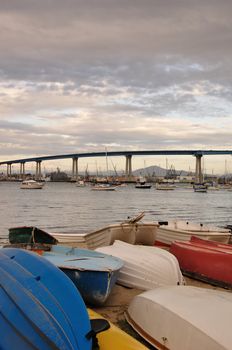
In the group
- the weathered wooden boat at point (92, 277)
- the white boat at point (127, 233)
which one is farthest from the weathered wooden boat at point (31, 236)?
the weathered wooden boat at point (92, 277)

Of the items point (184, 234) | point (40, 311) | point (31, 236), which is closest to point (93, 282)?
point (40, 311)

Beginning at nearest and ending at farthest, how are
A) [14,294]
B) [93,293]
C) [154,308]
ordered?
[14,294], [154,308], [93,293]

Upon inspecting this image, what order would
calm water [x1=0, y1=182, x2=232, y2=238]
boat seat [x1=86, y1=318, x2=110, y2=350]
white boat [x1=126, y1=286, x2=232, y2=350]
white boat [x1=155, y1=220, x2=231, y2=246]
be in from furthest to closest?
1. calm water [x1=0, y1=182, x2=232, y2=238]
2. white boat [x1=155, y1=220, x2=231, y2=246]
3. white boat [x1=126, y1=286, x2=232, y2=350]
4. boat seat [x1=86, y1=318, x2=110, y2=350]

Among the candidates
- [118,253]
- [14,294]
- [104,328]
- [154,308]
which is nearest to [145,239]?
[118,253]

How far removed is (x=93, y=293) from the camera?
6.34 meters

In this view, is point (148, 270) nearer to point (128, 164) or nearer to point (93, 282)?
point (93, 282)

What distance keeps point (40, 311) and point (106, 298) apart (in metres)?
2.97

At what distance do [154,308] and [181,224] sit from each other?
972 cm

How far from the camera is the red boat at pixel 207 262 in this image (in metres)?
8.04

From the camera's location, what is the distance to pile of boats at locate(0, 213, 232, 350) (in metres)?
3.59

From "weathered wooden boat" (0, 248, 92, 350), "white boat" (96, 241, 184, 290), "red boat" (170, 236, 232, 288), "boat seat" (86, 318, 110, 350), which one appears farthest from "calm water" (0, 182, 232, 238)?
"weathered wooden boat" (0, 248, 92, 350)

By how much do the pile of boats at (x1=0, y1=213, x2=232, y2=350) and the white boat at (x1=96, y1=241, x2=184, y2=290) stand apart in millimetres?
18

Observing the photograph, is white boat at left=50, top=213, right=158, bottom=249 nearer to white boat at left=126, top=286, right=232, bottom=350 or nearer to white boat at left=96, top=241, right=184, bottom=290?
white boat at left=96, top=241, right=184, bottom=290

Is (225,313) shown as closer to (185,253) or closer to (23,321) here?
(23,321)
